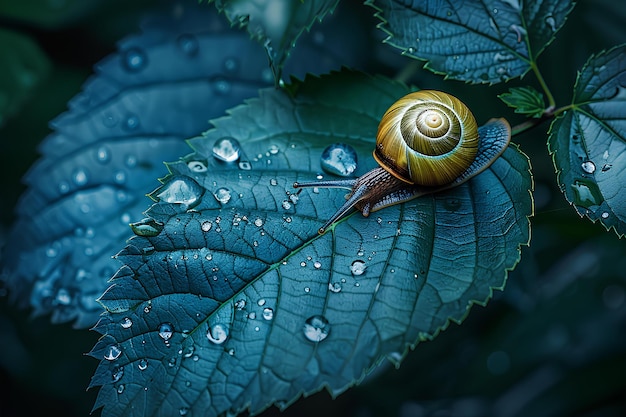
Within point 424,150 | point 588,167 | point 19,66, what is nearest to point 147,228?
point 424,150

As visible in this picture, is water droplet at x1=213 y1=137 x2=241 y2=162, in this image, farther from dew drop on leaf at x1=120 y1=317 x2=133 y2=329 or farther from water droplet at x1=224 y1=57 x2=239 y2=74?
water droplet at x1=224 y1=57 x2=239 y2=74

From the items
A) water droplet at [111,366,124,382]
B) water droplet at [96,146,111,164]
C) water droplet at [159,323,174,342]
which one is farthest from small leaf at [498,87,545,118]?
water droplet at [96,146,111,164]

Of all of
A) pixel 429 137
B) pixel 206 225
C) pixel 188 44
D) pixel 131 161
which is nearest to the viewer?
pixel 206 225

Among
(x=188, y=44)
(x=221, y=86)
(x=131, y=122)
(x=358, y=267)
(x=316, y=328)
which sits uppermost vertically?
(x=188, y=44)

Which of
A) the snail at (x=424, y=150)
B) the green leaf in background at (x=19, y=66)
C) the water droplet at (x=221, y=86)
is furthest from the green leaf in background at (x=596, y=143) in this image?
the green leaf in background at (x=19, y=66)

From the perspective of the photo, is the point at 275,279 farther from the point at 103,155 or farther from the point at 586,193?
the point at 103,155

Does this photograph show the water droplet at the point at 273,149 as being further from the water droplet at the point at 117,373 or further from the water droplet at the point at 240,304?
the water droplet at the point at 117,373
